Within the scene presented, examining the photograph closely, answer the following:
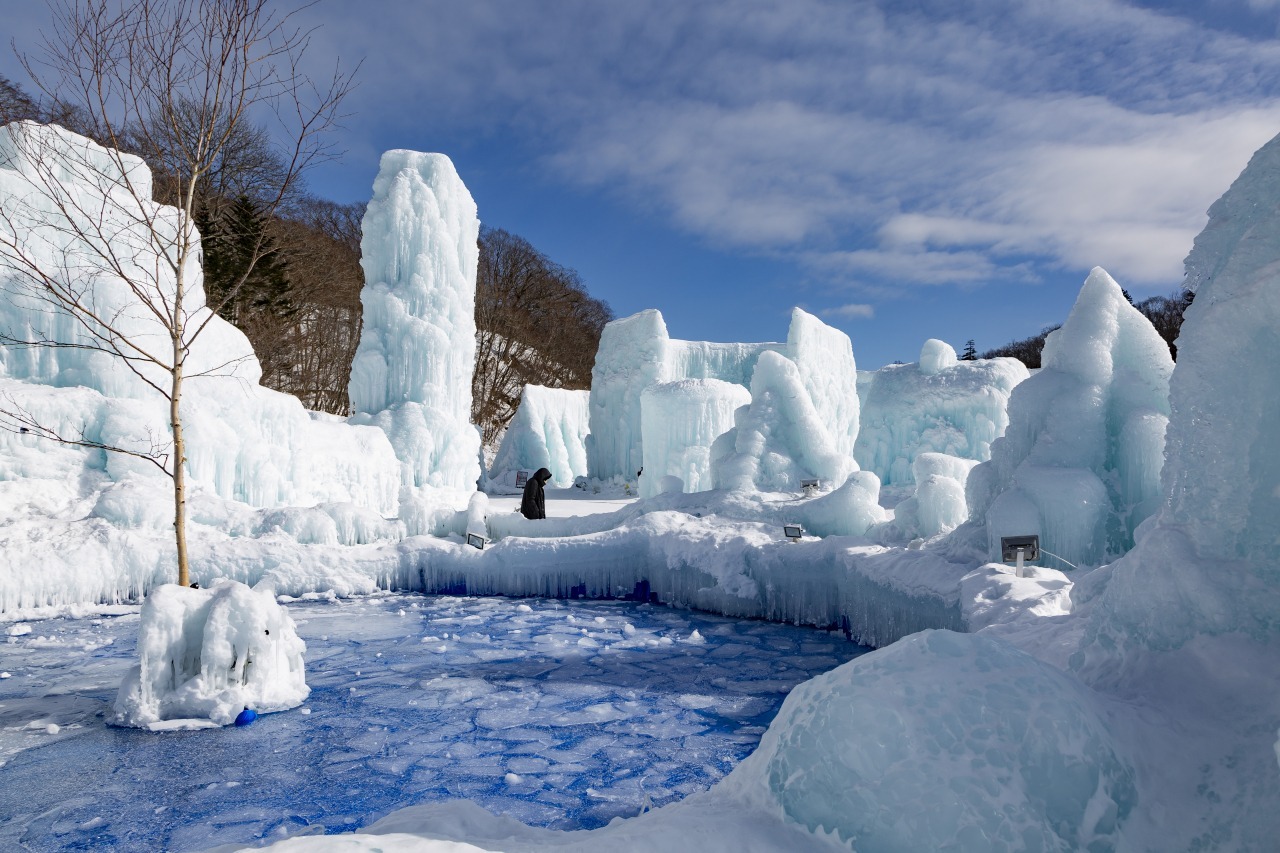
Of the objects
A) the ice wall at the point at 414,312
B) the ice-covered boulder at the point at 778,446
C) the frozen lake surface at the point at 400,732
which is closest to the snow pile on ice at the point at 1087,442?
the frozen lake surface at the point at 400,732

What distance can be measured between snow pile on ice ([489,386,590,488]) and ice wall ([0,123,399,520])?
1244cm

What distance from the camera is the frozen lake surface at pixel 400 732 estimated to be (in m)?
4.20

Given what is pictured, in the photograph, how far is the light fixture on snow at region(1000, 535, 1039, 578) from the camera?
6266 mm

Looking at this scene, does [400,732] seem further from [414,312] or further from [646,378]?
[646,378]

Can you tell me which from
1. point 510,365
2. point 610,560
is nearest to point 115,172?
point 610,560

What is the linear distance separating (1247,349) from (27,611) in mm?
10967

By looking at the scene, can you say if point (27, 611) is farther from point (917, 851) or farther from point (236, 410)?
point (917, 851)

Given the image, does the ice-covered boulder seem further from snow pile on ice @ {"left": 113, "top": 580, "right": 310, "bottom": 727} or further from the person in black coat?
snow pile on ice @ {"left": 113, "top": 580, "right": 310, "bottom": 727}

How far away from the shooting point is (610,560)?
10.7m

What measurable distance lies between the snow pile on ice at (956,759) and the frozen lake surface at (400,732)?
1221 millimetres

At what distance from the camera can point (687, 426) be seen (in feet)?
64.5

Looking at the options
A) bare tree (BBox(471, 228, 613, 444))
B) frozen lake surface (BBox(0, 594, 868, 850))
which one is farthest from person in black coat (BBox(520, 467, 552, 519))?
bare tree (BBox(471, 228, 613, 444))

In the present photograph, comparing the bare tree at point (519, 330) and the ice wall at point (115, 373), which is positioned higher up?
the bare tree at point (519, 330)

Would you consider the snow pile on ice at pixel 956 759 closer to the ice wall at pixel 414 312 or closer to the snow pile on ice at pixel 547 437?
the ice wall at pixel 414 312
